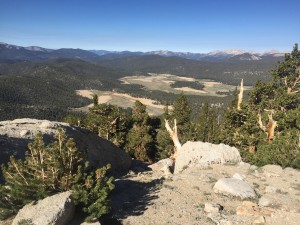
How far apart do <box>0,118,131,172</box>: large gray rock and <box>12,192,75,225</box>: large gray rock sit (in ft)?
13.1

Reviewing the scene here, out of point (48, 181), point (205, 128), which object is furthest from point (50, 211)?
point (205, 128)

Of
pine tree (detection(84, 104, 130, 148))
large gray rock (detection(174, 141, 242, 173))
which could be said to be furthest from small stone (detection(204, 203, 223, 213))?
pine tree (detection(84, 104, 130, 148))

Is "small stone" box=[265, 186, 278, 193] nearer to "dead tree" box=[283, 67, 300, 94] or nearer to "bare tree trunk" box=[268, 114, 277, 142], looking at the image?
"bare tree trunk" box=[268, 114, 277, 142]

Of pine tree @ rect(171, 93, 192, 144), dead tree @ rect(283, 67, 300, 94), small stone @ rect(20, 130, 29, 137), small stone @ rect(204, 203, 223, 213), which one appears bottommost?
pine tree @ rect(171, 93, 192, 144)

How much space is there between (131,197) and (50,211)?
7309mm

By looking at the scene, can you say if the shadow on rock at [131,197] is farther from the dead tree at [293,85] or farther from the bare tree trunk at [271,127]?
the dead tree at [293,85]

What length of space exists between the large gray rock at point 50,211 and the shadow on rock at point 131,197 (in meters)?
2.62

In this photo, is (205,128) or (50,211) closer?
(50,211)

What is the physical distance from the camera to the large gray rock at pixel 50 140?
2599 cm

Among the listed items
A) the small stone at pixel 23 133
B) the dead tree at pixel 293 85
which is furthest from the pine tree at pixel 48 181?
the dead tree at pixel 293 85

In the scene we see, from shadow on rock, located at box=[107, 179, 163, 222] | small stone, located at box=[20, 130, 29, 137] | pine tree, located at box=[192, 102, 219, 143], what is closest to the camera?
shadow on rock, located at box=[107, 179, 163, 222]

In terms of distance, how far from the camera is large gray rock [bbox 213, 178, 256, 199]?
70.7 ft

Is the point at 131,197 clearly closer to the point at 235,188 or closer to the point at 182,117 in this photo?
the point at 235,188

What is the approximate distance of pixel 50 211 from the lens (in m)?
15.4
